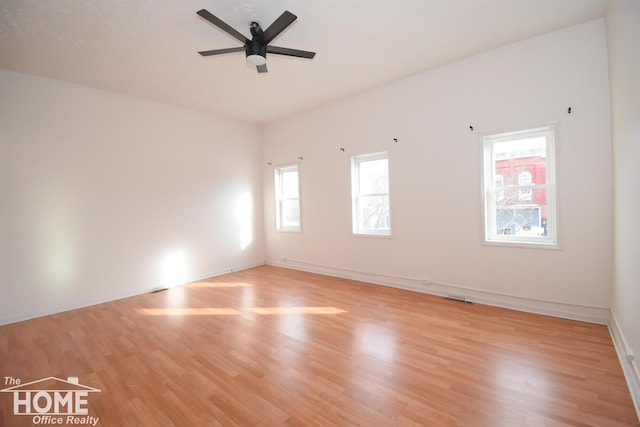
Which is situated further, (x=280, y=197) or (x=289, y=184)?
(x=280, y=197)

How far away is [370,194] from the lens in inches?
187

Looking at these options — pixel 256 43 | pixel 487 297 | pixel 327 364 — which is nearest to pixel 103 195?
pixel 256 43

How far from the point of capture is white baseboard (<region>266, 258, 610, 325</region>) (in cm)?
295

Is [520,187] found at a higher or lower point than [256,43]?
lower

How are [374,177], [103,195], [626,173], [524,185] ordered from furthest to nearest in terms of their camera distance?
[374,177] < [103,195] < [524,185] < [626,173]

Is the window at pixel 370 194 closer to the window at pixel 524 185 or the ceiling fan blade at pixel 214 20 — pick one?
the window at pixel 524 185

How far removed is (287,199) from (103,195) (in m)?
3.12

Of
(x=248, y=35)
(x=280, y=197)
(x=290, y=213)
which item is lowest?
(x=290, y=213)

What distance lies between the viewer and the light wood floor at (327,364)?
70.4 inches

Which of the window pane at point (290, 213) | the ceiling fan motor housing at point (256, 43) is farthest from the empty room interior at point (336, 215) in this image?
the window pane at point (290, 213)

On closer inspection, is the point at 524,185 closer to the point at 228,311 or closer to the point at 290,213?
the point at 228,311

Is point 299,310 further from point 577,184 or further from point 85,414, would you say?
point 577,184

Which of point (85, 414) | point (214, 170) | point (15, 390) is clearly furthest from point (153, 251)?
point (85, 414)

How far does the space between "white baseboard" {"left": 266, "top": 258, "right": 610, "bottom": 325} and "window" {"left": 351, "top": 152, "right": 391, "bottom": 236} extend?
29.5 inches
